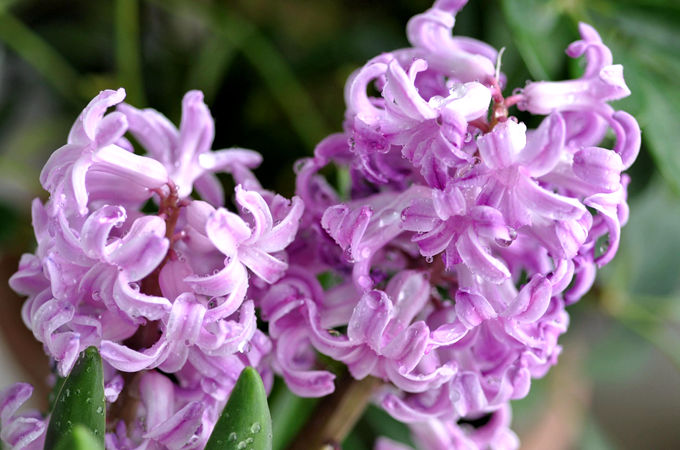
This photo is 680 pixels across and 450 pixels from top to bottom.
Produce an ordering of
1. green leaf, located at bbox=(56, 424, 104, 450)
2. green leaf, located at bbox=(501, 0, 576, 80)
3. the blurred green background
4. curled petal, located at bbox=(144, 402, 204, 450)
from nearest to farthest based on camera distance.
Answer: green leaf, located at bbox=(56, 424, 104, 450)
curled petal, located at bbox=(144, 402, 204, 450)
green leaf, located at bbox=(501, 0, 576, 80)
the blurred green background

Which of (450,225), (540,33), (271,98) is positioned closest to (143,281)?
(450,225)

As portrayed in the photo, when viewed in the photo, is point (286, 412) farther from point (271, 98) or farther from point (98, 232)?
point (271, 98)

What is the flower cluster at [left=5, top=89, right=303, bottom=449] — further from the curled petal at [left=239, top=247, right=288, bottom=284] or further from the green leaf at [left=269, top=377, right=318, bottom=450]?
the green leaf at [left=269, top=377, right=318, bottom=450]

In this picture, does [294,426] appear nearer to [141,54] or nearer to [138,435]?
[138,435]

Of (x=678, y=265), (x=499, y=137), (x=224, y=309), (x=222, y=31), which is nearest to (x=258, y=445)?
(x=224, y=309)

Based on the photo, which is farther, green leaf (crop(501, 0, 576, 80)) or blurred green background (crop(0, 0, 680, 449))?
blurred green background (crop(0, 0, 680, 449))

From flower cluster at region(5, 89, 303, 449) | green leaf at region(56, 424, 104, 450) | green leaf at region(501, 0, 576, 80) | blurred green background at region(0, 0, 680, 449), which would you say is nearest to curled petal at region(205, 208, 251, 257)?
flower cluster at region(5, 89, 303, 449)
